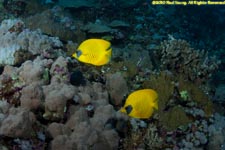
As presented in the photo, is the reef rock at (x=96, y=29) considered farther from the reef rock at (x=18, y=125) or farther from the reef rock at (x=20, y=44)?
the reef rock at (x=18, y=125)

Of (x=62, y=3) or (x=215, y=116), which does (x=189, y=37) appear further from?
(x=215, y=116)

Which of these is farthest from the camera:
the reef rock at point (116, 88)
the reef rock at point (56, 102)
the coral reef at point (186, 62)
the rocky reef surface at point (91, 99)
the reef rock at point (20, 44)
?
the coral reef at point (186, 62)

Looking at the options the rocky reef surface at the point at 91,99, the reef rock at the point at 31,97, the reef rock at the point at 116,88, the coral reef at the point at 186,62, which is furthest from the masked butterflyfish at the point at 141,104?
the coral reef at the point at 186,62

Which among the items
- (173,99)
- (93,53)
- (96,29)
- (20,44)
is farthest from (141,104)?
(96,29)

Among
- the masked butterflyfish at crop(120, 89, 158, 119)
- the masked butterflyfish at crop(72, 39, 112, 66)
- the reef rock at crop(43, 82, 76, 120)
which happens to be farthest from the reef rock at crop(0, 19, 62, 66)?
the masked butterflyfish at crop(120, 89, 158, 119)

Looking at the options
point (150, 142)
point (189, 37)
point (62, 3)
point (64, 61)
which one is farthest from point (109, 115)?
point (189, 37)

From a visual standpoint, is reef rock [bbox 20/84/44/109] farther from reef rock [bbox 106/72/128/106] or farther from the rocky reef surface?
reef rock [bbox 106/72/128/106]

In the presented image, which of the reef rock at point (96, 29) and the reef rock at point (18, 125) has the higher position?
the reef rock at point (96, 29)

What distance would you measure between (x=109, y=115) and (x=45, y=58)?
2079 mm

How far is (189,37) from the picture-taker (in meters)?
16.4

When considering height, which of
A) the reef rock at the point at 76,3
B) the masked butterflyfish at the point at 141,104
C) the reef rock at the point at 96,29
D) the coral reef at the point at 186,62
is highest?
the reef rock at the point at 76,3

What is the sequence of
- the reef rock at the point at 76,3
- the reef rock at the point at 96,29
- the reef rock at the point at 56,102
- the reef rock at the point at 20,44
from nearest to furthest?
1. the reef rock at the point at 56,102
2. the reef rock at the point at 20,44
3. the reef rock at the point at 96,29
4. the reef rock at the point at 76,3

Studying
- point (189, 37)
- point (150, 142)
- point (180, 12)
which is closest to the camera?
point (150, 142)

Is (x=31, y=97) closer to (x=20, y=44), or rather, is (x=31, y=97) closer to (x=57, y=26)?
(x=20, y=44)
